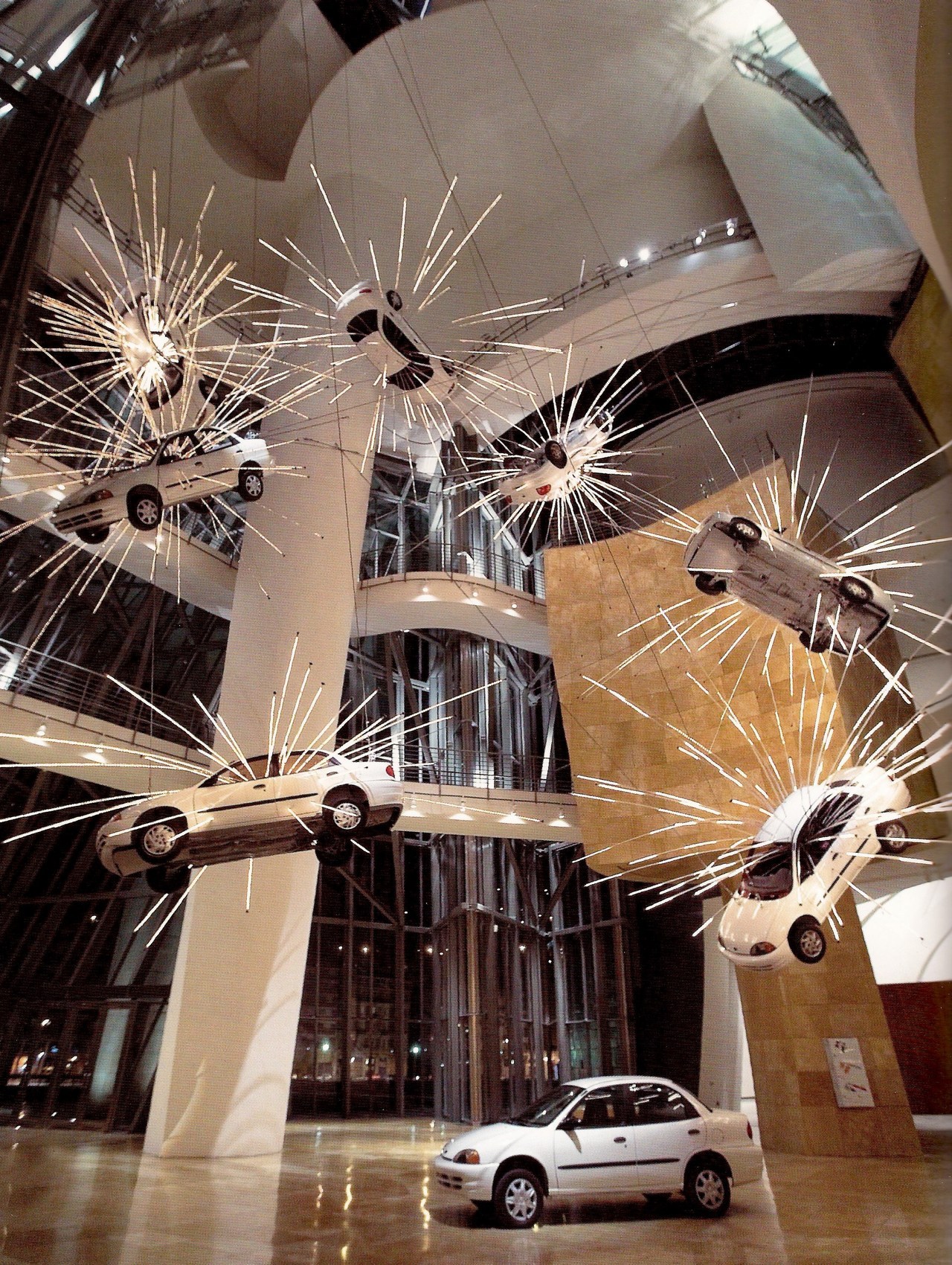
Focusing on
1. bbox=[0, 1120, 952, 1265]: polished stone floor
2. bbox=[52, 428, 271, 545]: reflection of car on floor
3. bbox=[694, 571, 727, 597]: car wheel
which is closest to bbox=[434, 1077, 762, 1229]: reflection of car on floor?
bbox=[0, 1120, 952, 1265]: polished stone floor

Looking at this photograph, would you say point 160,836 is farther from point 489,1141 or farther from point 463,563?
point 463,563

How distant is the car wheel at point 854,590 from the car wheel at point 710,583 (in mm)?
947

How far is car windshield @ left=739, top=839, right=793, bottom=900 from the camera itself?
289 inches

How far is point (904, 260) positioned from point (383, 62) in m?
8.80

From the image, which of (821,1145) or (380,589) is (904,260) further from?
(821,1145)

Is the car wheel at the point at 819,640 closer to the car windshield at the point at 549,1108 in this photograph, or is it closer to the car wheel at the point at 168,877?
the car windshield at the point at 549,1108

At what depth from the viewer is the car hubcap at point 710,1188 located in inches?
267

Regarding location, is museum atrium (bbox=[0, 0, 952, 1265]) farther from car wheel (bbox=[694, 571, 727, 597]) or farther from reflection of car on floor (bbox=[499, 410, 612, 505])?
car wheel (bbox=[694, 571, 727, 597])

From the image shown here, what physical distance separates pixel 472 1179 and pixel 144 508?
629 cm

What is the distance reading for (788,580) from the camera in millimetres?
6988

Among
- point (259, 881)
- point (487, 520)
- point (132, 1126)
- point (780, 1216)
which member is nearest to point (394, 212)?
point (487, 520)

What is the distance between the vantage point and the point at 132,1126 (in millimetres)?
13422

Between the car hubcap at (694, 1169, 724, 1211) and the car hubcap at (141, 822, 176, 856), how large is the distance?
5.04 m

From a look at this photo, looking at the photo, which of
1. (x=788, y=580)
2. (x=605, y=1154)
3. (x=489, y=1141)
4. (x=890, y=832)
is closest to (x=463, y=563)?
(x=788, y=580)
